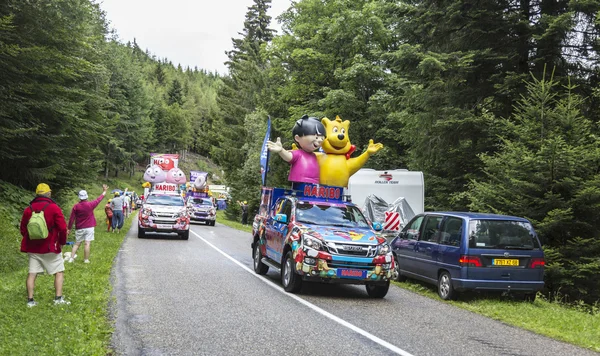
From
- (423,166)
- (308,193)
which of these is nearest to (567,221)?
(308,193)

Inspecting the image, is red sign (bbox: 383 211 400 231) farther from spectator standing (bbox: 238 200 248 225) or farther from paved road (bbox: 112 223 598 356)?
spectator standing (bbox: 238 200 248 225)

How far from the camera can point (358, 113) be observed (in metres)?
29.1

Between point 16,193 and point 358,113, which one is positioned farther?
point 358,113

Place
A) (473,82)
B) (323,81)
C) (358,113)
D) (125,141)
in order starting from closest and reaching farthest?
(473,82) < (358,113) < (323,81) < (125,141)

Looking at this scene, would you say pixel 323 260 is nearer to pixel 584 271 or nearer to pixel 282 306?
pixel 282 306

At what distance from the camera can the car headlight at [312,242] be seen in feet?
32.7

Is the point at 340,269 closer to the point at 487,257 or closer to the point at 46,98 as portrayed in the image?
the point at 487,257

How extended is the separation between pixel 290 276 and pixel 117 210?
46.8ft

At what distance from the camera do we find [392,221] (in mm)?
18172

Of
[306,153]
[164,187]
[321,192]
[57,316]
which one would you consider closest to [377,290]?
[321,192]

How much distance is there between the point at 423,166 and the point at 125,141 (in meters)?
62.7

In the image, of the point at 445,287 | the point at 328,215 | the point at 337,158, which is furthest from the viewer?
the point at 337,158

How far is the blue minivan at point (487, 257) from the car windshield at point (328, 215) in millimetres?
1785

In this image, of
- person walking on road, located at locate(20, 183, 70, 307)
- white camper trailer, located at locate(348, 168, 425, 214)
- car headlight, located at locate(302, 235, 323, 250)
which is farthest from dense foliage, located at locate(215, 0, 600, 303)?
person walking on road, located at locate(20, 183, 70, 307)
